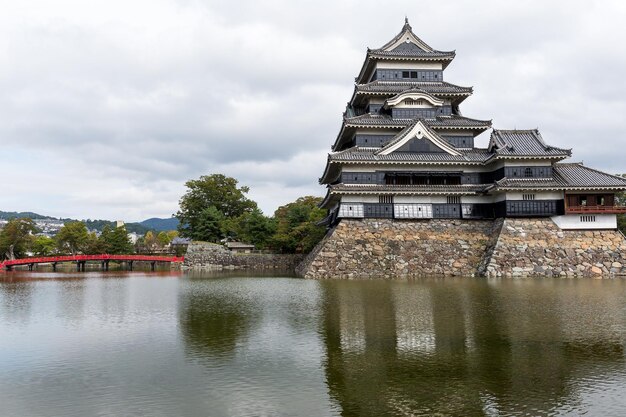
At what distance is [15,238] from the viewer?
75.1 meters

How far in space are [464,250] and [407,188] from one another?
19.8 ft

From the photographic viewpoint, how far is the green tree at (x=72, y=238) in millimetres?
79062

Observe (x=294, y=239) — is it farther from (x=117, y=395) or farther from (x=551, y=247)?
(x=117, y=395)

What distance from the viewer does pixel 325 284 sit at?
2802 centimetres

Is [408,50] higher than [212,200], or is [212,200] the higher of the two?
[408,50]

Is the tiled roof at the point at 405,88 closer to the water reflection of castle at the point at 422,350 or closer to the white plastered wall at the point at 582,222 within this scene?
the white plastered wall at the point at 582,222

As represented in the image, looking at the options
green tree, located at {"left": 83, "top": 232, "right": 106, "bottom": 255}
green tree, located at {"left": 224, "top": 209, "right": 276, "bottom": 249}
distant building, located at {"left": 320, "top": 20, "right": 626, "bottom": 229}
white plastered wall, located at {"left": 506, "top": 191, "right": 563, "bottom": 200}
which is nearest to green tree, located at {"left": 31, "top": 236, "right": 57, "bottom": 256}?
green tree, located at {"left": 83, "top": 232, "right": 106, "bottom": 255}

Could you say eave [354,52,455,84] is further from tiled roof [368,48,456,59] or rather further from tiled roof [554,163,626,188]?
tiled roof [554,163,626,188]

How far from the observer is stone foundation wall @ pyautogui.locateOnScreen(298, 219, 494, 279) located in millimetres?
33438

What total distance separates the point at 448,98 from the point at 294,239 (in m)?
22.3

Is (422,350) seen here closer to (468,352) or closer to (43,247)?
(468,352)

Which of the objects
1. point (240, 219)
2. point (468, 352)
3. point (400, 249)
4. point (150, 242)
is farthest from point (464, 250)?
point (150, 242)

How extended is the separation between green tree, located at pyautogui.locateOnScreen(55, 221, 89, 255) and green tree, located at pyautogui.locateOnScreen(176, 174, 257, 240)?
23693 mm

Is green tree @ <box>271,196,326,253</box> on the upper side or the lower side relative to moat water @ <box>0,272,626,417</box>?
upper
